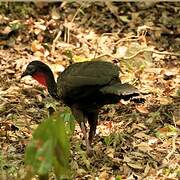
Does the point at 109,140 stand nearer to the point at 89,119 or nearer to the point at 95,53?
the point at 89,119

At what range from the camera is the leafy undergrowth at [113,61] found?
5.24 meters

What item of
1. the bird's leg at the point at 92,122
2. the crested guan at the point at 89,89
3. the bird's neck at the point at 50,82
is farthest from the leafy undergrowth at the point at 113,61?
the bird's neck at the point at 50,82

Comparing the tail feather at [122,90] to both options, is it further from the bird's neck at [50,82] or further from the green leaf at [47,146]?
the green leaf at [47,146]

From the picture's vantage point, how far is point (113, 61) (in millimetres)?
7441

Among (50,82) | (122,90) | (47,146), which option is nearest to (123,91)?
(122,90)

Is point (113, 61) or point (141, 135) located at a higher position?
point (113, 61)

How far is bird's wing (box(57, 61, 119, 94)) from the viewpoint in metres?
4.82

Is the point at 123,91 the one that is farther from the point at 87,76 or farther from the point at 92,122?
the point at 92,122

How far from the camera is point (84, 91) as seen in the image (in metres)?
4.88

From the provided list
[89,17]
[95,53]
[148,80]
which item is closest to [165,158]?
[148,80]

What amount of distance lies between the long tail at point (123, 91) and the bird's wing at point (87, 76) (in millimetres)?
84

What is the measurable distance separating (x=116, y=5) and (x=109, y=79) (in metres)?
4.09

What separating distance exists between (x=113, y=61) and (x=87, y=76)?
258cm

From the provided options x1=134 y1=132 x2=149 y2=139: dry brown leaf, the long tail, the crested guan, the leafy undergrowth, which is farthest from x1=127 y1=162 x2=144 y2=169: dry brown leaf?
the long tail
